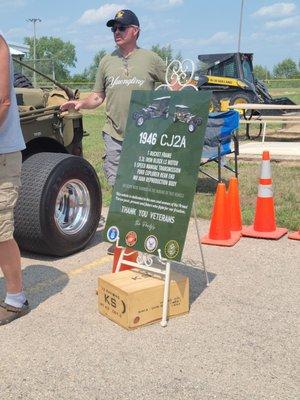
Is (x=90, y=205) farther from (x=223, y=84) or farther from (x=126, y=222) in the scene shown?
(x=223, y=84)

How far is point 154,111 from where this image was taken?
403 cm

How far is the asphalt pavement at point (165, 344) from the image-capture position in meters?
2.93

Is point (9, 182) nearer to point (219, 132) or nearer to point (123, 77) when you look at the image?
point (123, 77)

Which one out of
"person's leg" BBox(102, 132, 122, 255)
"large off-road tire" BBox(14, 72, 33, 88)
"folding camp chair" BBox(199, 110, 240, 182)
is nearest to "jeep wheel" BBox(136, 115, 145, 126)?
"person's leg" BBox(102, 132, 122, 255)

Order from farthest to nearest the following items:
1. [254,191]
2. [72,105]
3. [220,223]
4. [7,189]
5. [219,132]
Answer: [254,191], [219,132], [220,223], [72,105], [7,189]

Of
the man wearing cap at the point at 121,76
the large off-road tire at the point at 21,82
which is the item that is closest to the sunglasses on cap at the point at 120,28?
the man wearing cap at the point at 121,76

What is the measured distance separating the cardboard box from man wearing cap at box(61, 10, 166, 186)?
137cm

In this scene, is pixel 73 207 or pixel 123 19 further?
pixel 73 207

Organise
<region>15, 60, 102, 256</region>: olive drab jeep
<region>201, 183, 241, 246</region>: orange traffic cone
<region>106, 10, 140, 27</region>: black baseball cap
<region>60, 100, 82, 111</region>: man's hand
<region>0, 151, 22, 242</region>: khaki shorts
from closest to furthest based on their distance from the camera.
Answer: <region>0, 151, 22, 242</region>: khaki shorts < <region>106, 10, 140, 27</region>: black baseball cap < <region>15, 60, 102, 256</region>: olive drab jeep < <region>60, 100, 82, 111</region>: man's hand < <region>201, 183, 241, 246</region>: orange traffic cone

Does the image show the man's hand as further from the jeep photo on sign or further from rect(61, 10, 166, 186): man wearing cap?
the jeep photo on sign

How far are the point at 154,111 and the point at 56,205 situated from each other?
4.56ft

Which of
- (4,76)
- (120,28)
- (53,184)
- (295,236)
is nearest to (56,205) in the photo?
(53,184)

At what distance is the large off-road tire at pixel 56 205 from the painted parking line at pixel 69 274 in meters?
0.28

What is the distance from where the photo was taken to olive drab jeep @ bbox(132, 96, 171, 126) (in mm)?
3947
